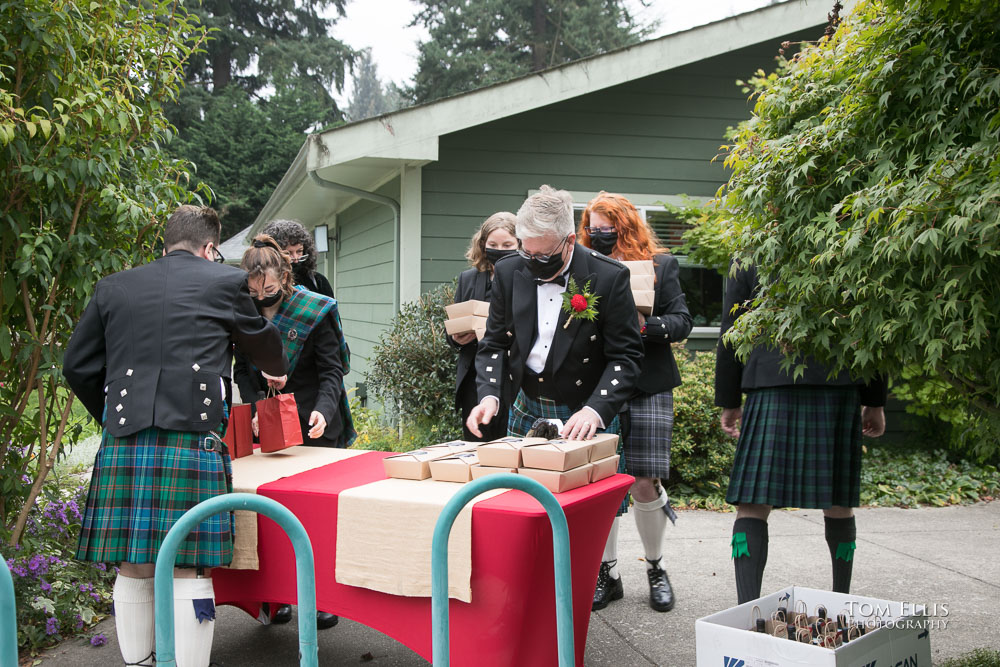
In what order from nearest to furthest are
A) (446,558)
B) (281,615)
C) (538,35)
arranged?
1. (446,558)
2. (281,615)
3. (538,35)

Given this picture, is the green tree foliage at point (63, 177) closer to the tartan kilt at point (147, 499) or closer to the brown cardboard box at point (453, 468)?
the tartan kilt at point (147, 499)

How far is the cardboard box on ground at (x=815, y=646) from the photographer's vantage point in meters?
2.40

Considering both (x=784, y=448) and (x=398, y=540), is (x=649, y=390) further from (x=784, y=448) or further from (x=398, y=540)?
(x=398, y=540)

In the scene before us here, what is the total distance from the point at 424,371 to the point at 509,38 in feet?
89.6

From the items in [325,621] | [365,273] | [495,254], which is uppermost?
[365,273]

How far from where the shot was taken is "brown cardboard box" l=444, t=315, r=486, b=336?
174 inches

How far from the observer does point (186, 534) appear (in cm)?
211

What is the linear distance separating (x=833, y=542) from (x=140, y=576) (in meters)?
2.86

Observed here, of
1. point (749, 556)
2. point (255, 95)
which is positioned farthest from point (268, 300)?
point (255, 95)

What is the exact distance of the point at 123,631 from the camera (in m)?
2.94

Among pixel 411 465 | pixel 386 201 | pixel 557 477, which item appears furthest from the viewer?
pixel 386 201

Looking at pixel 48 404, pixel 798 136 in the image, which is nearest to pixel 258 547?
pixel 48 404

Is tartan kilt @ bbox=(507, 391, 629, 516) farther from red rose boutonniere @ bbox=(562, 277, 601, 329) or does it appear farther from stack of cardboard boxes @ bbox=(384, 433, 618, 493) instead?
stack of cardboard boxes @ bbox=(384, 433, 618, 493)

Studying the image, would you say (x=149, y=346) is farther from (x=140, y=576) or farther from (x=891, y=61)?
(x=891, y=61)
